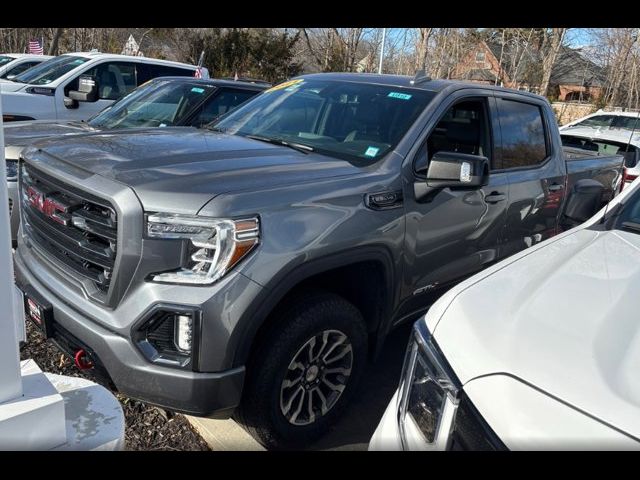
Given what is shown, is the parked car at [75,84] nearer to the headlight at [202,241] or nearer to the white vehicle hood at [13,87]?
the white vehicle hood at [13,87]

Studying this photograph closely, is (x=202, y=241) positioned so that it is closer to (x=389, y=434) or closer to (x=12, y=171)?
(x=389, y=434)

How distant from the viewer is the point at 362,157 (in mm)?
3219

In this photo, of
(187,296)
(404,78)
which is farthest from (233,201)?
(404,78)

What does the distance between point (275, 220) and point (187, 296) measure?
0.50 m

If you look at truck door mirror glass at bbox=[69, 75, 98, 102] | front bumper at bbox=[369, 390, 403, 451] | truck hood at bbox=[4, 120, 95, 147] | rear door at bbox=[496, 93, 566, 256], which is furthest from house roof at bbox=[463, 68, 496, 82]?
front bumper at bbox=[369, 390, 403, 451]

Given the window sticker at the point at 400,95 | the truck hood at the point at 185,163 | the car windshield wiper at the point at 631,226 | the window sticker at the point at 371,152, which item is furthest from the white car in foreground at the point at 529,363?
the window sticker at the point at 400,95

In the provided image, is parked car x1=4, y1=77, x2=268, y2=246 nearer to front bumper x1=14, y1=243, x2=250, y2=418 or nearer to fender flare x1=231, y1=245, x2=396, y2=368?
fender flare x1=231, y1=245, x2=396, y2=368

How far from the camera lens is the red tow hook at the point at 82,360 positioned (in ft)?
8.14

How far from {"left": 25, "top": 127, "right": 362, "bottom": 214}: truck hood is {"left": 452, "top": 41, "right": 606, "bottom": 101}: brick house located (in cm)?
2355

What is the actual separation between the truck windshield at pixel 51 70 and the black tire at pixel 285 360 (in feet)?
25.0

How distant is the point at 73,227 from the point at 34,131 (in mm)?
2959

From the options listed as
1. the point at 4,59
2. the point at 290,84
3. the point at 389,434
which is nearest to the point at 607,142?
the point at 290,84
